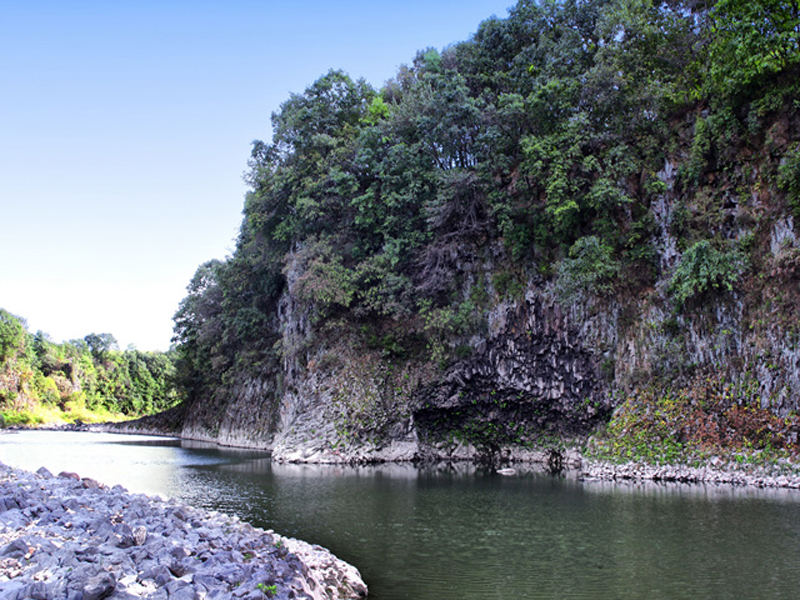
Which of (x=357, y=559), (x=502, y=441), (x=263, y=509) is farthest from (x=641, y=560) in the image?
(x=502, y=441)

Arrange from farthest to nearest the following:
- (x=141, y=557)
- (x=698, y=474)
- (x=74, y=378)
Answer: (x=74, y=378) → (x=698, y=474) → (x=141, y=557)

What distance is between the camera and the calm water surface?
8.00 m

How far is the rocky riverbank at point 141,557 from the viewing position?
576 centimetres

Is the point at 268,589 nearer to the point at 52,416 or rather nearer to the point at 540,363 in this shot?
the point at 540,363

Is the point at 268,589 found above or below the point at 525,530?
above

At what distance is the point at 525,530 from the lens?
1142 centimetres

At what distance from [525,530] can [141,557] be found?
23.6 ft

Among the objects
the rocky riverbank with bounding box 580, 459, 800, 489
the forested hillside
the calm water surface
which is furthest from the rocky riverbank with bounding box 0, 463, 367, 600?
the forested hillside

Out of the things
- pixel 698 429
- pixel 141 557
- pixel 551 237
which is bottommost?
pixel 141 557

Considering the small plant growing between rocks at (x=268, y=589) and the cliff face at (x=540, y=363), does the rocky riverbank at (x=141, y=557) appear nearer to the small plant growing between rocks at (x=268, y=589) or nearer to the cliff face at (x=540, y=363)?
the small plant growing between rocks at (x=268, y=589)

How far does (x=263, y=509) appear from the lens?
13.9 meters

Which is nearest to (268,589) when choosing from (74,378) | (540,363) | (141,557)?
(141,557)

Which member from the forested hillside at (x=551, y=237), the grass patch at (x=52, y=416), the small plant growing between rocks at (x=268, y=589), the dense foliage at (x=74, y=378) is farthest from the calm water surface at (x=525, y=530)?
the grass patch at (x=52, y=416)

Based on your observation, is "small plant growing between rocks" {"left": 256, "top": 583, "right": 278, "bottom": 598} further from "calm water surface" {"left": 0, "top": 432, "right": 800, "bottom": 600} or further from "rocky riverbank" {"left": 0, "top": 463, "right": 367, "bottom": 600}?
"calm water surface" {"left": 0, "top": 432, "right": 800, "bottom": 600}
